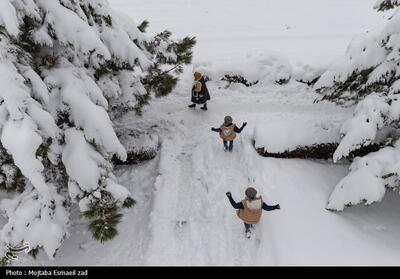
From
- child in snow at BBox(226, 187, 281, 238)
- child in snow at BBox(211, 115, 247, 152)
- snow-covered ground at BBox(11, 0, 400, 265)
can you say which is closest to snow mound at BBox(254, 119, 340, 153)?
snow-covered ground at BBox(11, 0, 400, 265)

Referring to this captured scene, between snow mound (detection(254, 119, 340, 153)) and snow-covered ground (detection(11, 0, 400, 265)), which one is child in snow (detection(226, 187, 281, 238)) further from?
snow mound (detection(254, 119, 340, 153))

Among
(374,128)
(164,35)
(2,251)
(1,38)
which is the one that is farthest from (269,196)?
(1,38)

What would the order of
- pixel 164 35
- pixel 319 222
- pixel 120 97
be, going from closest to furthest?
1. pixel 319 222
2. pixel 120 97
3. pixel 164 35

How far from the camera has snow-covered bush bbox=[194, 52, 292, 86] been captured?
13.6 m

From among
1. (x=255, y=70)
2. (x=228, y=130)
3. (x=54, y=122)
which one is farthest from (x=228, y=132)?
(x=54, y=122)

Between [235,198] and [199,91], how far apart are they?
13.0 ft

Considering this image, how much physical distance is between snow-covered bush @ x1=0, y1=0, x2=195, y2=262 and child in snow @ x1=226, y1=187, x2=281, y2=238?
2489mm

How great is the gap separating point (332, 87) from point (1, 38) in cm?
764

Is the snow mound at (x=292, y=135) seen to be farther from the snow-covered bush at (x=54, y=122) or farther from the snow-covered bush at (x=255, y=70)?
the snow-covered bush at (x=54, y=122)

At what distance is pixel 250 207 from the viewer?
8.31 m

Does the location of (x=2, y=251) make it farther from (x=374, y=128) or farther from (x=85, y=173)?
(x=374, y=128)

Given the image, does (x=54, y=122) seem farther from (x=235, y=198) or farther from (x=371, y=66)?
(x=371, y=66)

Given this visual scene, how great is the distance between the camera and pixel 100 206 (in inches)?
273

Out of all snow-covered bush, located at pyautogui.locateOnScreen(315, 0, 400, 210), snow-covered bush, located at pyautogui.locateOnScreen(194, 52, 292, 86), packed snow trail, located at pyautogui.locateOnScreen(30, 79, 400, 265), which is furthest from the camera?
snow-covered bush, located at pyautogui.locateOnScreen(194, 52, 292, 86)
